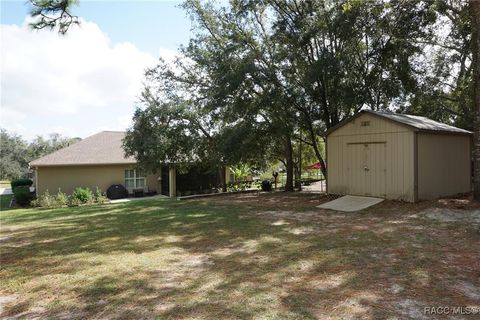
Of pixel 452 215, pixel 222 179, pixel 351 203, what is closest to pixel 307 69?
pixel 351 203

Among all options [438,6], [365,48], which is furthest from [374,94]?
[438,6]

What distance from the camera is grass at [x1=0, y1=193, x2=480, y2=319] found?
Result: 3578 mm

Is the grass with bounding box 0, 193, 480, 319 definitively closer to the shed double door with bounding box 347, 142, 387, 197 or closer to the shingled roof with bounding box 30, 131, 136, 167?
the shed double door with bounding box 347, 142, 387, 197

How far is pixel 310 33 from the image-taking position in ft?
42.4

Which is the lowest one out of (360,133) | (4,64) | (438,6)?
(360,133)

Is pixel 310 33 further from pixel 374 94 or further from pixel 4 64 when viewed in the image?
pixel 4 64

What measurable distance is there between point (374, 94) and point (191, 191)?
11.5 metres

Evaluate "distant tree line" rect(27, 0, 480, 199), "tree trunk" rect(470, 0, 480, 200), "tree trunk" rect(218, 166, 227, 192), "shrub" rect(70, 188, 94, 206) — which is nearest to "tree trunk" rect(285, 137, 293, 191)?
"distant tree line" rect(27, 0, 480, 199)

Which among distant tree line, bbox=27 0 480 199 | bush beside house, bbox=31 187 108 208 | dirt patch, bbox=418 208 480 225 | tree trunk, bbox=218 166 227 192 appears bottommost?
bush beside house, bbox=31 187 108 208

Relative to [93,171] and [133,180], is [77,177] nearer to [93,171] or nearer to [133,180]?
[93,171]

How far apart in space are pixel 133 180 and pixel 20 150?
38.2 m

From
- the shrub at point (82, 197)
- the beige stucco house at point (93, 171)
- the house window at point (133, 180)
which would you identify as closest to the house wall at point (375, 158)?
the beige stucco house at point (93, 171)

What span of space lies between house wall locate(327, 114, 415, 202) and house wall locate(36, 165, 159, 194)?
12.9 meters

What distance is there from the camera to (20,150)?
165 feet
